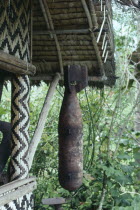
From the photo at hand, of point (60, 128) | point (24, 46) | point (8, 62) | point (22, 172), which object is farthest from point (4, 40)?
point (22, 172)

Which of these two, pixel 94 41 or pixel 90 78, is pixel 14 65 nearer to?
pixel 94 41

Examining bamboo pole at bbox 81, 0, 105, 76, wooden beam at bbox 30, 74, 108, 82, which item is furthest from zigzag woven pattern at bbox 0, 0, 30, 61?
wooden beam at bbox 30, 74, 108, 82

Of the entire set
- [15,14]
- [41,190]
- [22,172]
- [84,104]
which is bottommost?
[41,190]

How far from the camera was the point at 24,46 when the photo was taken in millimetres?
3676

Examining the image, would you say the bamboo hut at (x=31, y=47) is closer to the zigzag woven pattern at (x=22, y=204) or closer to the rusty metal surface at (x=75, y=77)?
the zigzag woven pattern at (x=22, y=204)

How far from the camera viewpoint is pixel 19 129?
3643 mm

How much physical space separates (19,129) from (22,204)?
0.75 metres

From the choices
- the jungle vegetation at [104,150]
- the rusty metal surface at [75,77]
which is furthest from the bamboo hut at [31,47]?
the rusty metal surface at [75,77]

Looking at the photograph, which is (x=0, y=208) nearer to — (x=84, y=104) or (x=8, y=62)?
(x=8, y=62)

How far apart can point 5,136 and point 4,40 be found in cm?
109

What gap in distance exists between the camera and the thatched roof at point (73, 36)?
150 inches

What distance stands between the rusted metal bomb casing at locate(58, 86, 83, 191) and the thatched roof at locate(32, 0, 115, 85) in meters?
1.15

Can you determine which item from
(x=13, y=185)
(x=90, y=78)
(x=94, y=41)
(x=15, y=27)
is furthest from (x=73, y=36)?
(x=13, y=185)

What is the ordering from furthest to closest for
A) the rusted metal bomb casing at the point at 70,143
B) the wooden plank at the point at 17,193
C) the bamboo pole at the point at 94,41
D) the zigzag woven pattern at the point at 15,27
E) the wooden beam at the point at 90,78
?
the wooden beam at the point at 90,78, the bamboo pole at the point at 94,41, the zigzag woven pattern at the point at 15,27, the wooden plank at the point at 17,193, the rusted metal bomb casing at the point at 70,143
